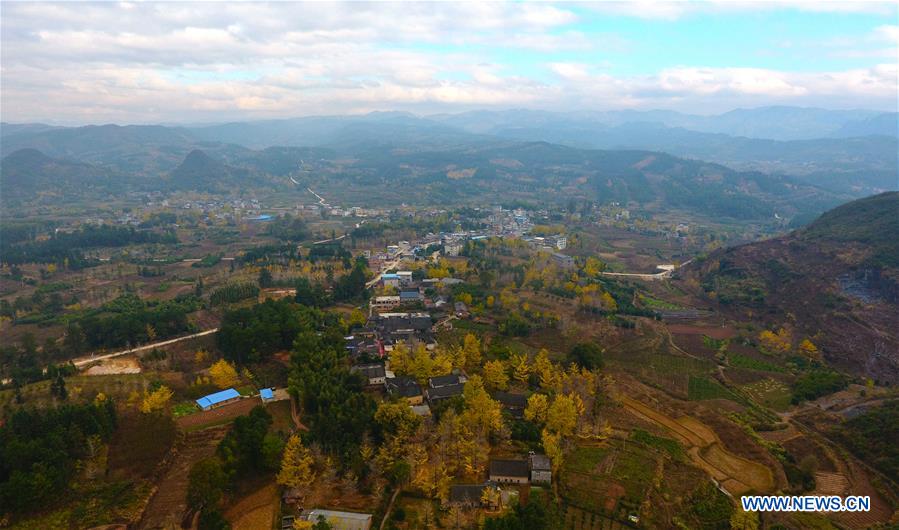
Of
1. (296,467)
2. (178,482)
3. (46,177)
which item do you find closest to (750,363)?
(296,467)

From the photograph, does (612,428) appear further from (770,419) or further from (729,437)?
(770,419)


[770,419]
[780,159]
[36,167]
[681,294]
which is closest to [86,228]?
[36,167]

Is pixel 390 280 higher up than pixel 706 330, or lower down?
higher up

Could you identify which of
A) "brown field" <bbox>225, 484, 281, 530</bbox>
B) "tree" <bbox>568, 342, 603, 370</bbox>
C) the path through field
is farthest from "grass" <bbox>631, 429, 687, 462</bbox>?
the path through field

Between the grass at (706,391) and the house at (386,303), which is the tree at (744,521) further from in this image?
the house at (386,303)

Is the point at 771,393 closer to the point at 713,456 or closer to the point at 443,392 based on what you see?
the point at 713,456

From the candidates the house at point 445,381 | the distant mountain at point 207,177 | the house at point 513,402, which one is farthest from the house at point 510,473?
the distant mountain at point 207,177
